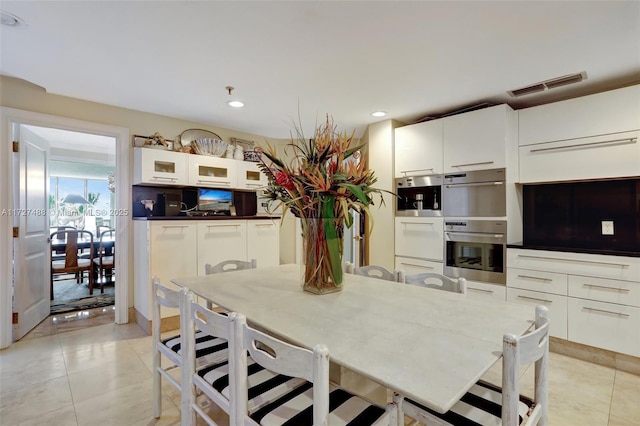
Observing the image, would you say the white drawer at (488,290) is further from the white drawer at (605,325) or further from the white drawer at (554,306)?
the white drawer at (605,325)

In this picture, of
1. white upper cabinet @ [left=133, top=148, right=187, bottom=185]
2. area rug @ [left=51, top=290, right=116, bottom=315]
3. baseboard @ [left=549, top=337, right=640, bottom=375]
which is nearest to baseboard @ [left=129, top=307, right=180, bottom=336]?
area rug @ [left=51, top=290, right=116, bottom=315]

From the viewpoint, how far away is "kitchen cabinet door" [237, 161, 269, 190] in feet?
12.1

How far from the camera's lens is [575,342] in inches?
94.7

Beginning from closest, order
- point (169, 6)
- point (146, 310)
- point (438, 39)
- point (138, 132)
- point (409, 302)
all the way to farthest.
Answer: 1. point (409, 302)
2. point (169, 6)
3. point (438, 39)
4. point (146, 310)
5. point (138, 132)

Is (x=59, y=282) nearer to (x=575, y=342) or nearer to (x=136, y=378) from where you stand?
(x=136, y=378)

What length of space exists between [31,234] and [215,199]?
5.73 ft

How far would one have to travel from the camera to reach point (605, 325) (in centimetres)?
225

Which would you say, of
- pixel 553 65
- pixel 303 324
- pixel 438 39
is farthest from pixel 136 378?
pixel 553 65

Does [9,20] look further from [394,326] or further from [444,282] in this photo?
[444,282]

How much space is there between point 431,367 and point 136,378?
2.21 meters

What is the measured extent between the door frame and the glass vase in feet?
8.21

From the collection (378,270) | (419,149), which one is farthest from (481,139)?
(378,270)

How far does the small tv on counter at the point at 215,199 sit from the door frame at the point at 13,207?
750mm

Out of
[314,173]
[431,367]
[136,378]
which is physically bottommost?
[136,378]
